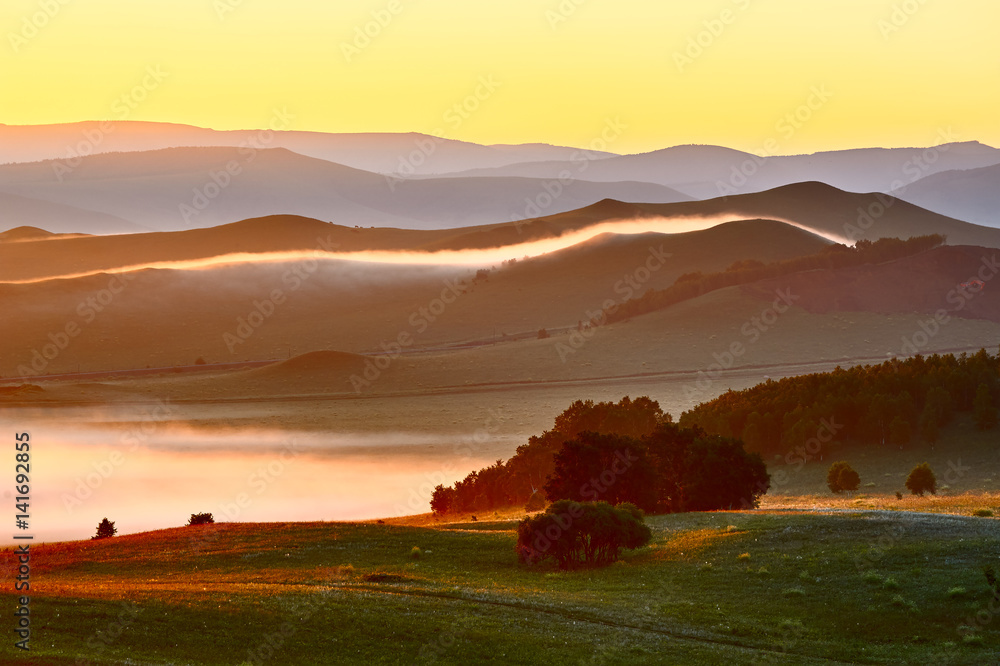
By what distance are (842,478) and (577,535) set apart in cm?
3208

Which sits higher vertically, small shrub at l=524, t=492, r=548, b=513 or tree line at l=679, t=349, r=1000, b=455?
tree line at l=679, t=349, r=1000, b=455

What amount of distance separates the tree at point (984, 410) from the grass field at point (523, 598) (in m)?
41.6

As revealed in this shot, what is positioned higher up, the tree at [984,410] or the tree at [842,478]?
the tree at [984,410]

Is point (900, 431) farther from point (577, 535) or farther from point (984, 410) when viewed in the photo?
point (577, 535)

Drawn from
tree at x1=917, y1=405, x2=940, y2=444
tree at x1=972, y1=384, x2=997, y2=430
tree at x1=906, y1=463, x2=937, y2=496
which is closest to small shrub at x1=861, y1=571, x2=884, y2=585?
tree at x1=906, y1=463, x2=937, y2=496

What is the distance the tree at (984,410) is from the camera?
8300cm

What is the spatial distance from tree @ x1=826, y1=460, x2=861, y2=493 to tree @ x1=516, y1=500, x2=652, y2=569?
29.6 meters

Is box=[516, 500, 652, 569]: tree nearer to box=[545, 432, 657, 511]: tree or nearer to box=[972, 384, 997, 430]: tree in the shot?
box=[545, 432, 657, 511]: tree

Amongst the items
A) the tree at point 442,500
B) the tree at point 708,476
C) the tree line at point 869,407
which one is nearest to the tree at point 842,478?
the tree at point 708,476

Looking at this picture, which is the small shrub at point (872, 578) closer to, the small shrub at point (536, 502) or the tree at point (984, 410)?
the small shrub at point (536, 502)

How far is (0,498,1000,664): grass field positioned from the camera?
29.9 metres

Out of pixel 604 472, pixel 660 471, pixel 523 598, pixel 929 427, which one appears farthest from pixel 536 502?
pixel 523 598

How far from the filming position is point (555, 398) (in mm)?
153125

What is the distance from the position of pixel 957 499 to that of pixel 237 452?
76.8 metres
